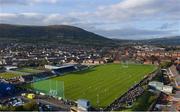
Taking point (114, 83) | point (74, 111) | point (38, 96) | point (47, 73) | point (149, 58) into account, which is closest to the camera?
point (74, 111)

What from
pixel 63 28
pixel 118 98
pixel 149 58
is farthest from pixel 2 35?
pixel 118 98

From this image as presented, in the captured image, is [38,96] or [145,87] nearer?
[38,96]

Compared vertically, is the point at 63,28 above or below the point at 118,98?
above

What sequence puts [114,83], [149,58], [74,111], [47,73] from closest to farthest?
[74,111] → [114,83] → [47,73] → [149,58]

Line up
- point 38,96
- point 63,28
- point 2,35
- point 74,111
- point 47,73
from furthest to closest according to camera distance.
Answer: point 63,28 < point 2,35 < point 47,73 < point 38,96 < point 74,111

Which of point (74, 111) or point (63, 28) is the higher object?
point (63, 28)

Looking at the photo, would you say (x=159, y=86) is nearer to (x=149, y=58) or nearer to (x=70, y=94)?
(x=70, y=94)

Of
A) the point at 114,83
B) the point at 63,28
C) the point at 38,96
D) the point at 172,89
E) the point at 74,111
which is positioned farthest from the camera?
the point at 63,28

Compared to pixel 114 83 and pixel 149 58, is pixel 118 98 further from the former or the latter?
pixel 149 58

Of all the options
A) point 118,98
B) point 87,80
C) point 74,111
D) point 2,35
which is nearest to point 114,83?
point 87,80
